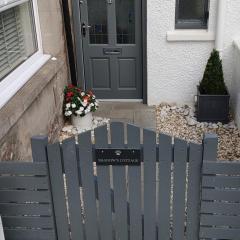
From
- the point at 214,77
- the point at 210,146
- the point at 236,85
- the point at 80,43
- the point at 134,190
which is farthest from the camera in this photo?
the point at 80,43

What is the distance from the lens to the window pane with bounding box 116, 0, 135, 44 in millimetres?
5855

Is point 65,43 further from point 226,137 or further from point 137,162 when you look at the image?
point 137,162

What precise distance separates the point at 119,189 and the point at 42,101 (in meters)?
2.24

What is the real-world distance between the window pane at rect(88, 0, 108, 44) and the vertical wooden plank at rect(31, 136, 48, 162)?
3845mm

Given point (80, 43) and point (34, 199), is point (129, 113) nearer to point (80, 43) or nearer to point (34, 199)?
point (80, 43)

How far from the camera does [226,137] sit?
17.1 feet

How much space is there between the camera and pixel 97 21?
5.97m

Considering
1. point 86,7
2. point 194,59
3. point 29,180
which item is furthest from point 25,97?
point 194,59

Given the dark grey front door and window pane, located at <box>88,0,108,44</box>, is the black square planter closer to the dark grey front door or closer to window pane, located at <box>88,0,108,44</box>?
the dark grey front door

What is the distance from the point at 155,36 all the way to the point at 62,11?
142 centimetres

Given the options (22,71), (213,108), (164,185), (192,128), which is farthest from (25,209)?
(213,108)

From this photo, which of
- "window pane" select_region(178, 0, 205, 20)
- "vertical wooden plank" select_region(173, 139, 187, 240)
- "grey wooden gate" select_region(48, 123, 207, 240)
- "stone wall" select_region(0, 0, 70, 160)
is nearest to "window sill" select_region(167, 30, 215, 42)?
"window pane" select_region(178, 0, 205, 20)

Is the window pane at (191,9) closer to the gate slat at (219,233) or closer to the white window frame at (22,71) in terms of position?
the white window frame at (22,71)

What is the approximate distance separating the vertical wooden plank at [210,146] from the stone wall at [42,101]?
5.63 feet
